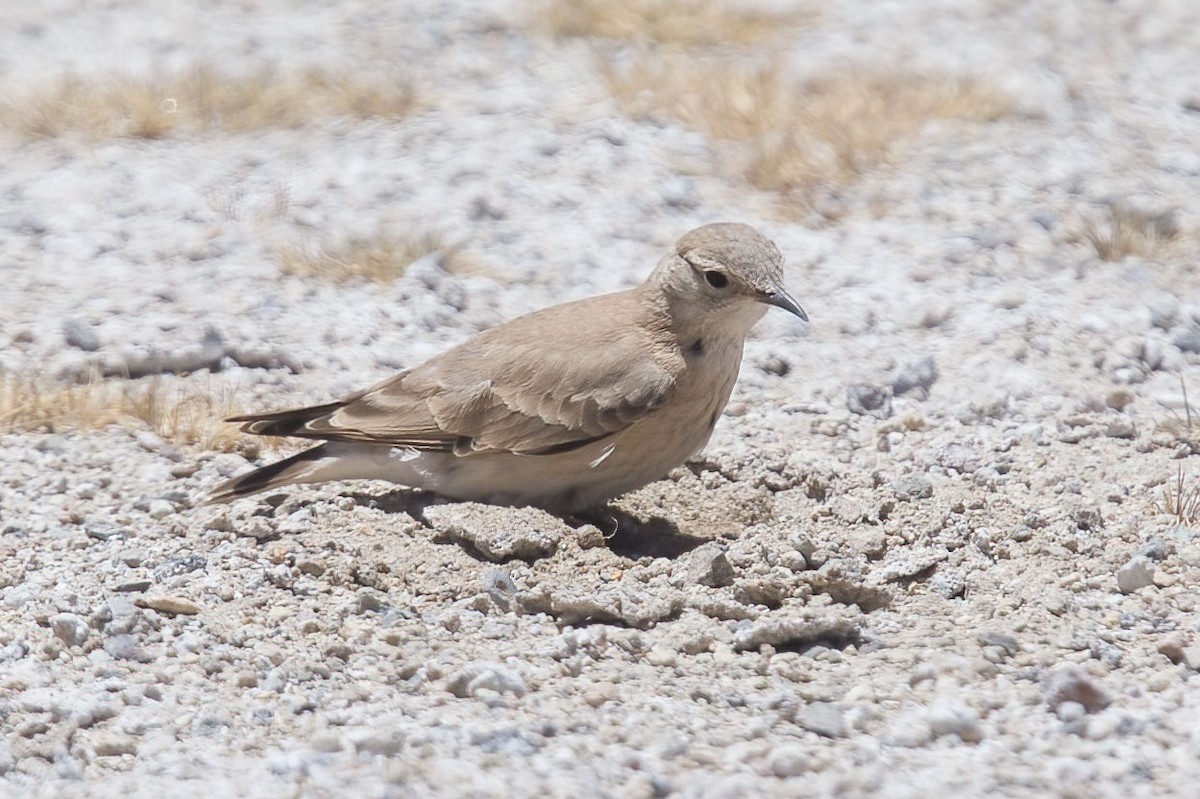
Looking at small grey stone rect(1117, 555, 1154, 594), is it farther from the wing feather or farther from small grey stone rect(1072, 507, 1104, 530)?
the wing feather

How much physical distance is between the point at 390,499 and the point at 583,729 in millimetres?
2180

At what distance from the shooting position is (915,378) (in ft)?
25.9

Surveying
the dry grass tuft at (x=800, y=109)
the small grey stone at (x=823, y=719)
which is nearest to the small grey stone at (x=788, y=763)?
the small grey stone at (x=823, y=719)

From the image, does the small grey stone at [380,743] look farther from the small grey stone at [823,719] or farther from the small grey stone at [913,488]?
the small grey stone at [913,488]

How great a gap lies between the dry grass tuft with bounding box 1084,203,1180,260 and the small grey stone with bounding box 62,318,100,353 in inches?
201

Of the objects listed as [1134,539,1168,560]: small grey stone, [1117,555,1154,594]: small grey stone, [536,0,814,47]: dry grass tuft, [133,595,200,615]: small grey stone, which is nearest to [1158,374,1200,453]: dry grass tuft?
[1134,539,1168,560]: small grey stone

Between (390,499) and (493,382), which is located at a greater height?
(493,382)

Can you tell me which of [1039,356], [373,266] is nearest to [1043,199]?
[1039,356]

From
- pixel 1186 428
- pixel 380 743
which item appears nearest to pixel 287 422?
pixel 380 743

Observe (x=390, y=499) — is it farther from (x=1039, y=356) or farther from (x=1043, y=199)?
(x=1043, y=199)

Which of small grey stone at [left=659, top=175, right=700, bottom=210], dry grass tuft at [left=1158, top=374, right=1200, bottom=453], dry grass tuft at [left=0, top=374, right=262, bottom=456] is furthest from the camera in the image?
small grey stone at [left=659, top=175, right=700, bottom=210]

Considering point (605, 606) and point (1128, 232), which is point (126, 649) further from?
point (1128, 232)

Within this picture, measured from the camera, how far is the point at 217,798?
453cm

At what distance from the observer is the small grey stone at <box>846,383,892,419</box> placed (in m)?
7.68
